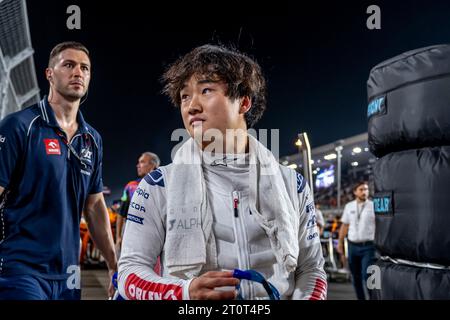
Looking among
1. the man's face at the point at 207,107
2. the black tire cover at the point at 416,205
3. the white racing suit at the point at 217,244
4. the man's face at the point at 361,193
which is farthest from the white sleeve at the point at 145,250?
the man's face at the point at 361,193

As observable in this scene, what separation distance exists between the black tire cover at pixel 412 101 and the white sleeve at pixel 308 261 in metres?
0.25

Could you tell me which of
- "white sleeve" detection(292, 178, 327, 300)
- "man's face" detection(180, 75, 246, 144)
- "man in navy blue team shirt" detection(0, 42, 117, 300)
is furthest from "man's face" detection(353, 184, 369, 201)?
"man's face" detection(180, 75, 246, 144)

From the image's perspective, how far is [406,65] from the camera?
1037 millimetres

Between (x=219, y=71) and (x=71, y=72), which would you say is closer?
(x=219, y=71)

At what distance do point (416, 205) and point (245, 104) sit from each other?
0.42 metres

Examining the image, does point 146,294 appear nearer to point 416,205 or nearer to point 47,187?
point 416,205

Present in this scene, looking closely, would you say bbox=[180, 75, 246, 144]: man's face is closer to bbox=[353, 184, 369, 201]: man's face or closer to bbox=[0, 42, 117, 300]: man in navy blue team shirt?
bbox=[0, 42, 117, 300]: man in navy blue team shirt

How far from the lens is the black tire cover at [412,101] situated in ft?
3.15

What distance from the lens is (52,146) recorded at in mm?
1603

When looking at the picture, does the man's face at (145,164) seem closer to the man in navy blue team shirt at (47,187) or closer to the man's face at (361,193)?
the man's face at (361,193)

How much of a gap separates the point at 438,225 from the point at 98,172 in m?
1.26

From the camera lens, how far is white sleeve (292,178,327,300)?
3.01 feet

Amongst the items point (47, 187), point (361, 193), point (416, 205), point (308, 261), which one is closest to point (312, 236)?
point (308, 261)
